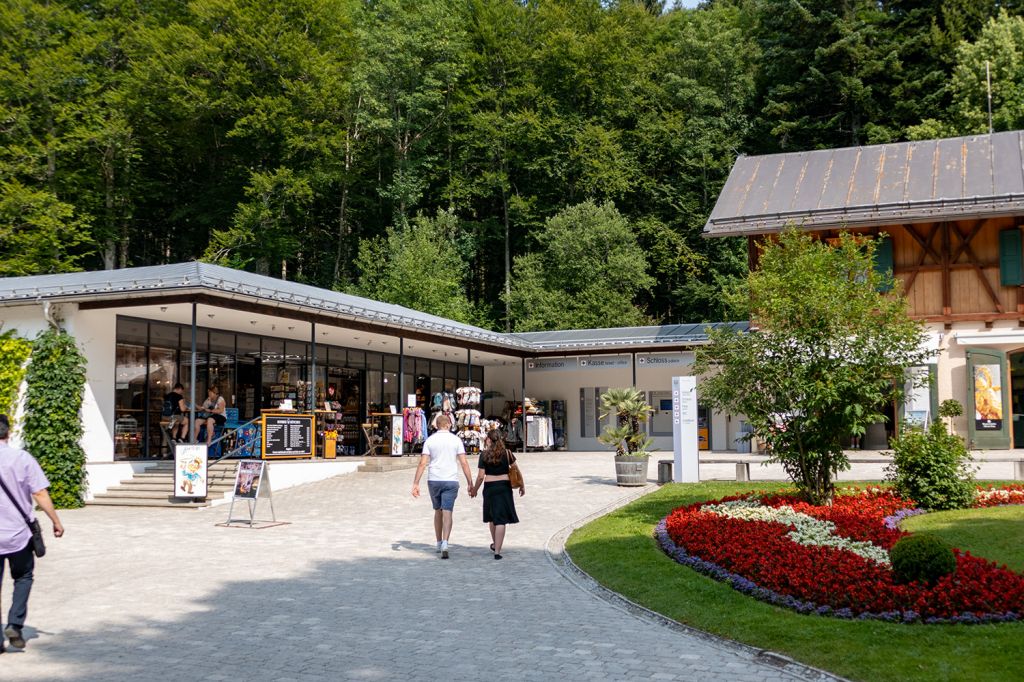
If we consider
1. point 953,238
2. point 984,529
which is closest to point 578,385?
point 953,238

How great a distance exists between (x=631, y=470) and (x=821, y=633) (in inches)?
447

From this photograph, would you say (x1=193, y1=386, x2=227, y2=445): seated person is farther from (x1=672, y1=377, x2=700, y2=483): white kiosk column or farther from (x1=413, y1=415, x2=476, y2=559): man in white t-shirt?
(x1=413, y1=415, x2=476, y2=559): man in white t-shirt

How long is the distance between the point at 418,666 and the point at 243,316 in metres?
15.5

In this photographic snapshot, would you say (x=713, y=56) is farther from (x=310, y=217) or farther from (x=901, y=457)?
(x=901, y=457)

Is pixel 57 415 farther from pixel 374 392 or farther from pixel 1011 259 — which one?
pixel 1011 259

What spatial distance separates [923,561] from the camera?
8250 millimetres

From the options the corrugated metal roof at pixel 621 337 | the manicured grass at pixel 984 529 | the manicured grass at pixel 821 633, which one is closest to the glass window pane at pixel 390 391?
the corrugated metal roof at pixel 621 337

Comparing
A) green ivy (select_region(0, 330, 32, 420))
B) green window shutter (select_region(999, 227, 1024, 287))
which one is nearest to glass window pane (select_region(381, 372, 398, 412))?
green ivy (select_region(0, 330, 32, 420))

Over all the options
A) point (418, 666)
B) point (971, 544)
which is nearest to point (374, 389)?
point (971, 544)

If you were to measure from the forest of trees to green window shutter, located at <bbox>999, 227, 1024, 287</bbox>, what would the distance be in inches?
535

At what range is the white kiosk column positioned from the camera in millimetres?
19469

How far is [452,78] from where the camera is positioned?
148 ft

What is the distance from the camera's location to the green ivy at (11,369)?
57.4 ft

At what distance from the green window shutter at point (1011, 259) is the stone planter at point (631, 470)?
11.8 meters
